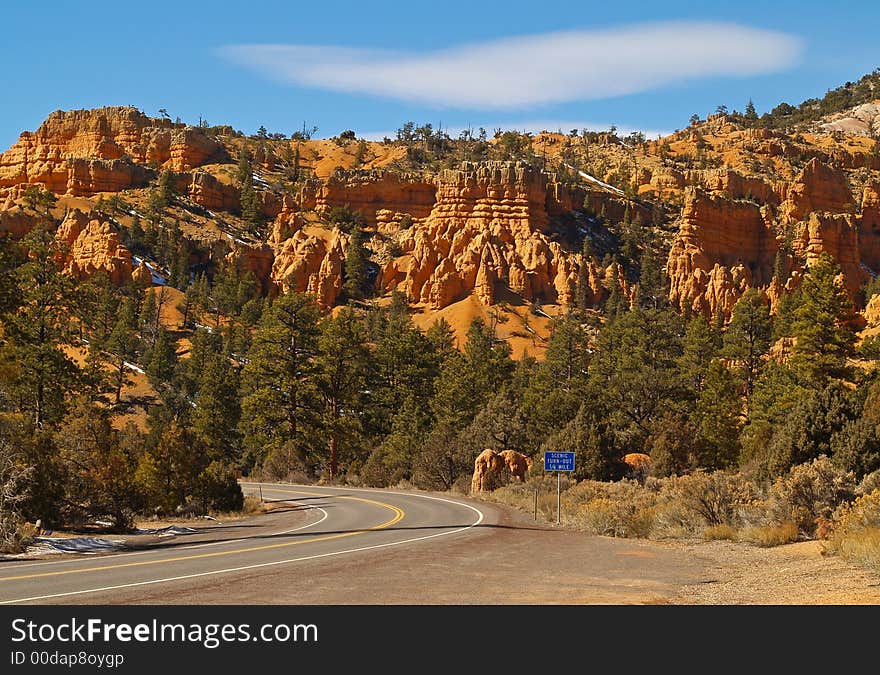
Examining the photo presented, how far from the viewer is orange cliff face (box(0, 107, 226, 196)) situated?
136 metres

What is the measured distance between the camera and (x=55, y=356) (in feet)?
115

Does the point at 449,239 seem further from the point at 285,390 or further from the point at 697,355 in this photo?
the point at 285,390

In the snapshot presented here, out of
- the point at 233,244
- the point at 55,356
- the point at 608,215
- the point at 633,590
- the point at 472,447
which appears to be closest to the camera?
the point at 633,590

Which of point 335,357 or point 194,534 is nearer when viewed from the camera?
point 194,534

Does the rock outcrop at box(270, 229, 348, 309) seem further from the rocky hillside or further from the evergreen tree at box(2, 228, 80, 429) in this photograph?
the evergreen tree at box(2, 228, 80, 429)

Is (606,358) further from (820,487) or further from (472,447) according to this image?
(820,487)

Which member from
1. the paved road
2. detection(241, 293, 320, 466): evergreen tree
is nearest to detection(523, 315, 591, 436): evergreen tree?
detection(241, 293, 320, 466): evergreen tree

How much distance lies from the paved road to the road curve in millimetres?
25

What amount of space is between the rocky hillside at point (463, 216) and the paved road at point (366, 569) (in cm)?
8117

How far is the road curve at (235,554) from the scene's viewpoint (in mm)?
11875

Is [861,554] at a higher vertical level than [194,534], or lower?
higher

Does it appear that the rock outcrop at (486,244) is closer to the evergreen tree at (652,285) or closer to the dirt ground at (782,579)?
the evergreen tree at (652,285)
